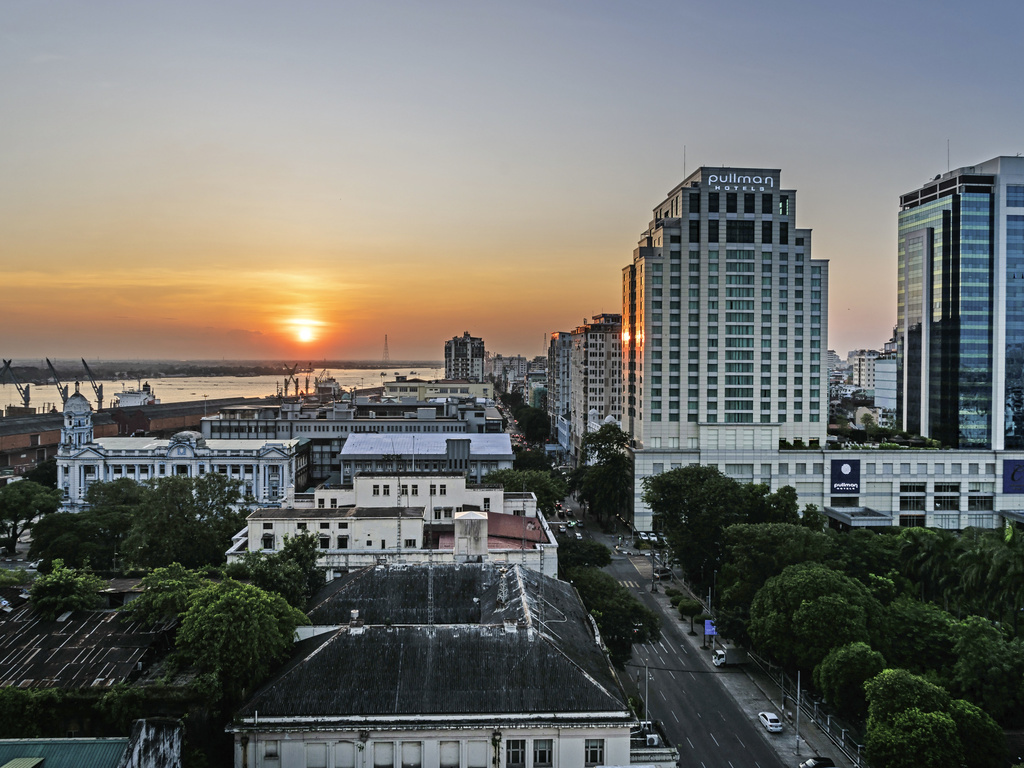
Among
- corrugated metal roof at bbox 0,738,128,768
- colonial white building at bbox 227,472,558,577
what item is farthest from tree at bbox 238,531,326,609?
corrugated metal roof at bbox 0,738,128,768

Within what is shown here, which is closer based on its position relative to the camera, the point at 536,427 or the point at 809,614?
the point at 809,614

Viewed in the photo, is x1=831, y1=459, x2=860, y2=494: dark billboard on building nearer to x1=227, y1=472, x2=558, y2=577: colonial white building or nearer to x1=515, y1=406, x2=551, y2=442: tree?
x1=227, y1=472, x2=558, y2=577: colonial white building

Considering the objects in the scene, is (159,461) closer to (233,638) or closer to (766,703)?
(233,638)

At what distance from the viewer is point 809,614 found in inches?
1786

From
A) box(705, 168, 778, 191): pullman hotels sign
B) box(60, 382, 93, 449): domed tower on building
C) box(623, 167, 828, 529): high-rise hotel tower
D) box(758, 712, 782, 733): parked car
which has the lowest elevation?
box(758, 712, 782, 733): parked car

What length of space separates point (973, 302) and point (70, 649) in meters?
113


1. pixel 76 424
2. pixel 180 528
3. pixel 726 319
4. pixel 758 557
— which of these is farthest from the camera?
pixel 76 424

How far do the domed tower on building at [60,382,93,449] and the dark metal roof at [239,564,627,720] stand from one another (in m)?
71.8

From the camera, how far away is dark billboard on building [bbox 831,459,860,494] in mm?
90312

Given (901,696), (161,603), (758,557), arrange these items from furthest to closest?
(758,557) < (161,603) < (901,696)

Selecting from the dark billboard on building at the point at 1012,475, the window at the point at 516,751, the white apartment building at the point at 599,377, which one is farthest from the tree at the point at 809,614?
the white apartment building at the point at 599,377

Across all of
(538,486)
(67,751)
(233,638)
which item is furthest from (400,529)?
(538,486)

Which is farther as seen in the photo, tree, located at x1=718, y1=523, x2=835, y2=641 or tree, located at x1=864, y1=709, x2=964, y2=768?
tree, located at x1=718, y1=523, x2=835, y2=641

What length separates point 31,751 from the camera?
28375mm
